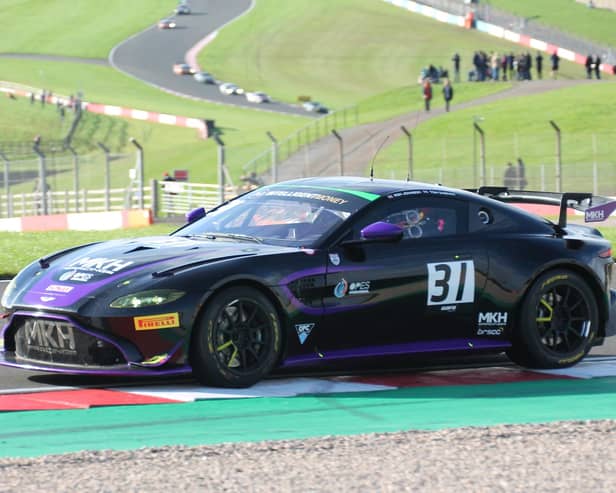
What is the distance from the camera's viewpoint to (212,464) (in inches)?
237

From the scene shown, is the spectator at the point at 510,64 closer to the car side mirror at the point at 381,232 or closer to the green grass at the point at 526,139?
the green grass at the point at 526,139

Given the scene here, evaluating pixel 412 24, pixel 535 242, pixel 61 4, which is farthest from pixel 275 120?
pixel 535 242

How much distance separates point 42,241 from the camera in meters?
23.4

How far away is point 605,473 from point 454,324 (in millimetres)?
3152

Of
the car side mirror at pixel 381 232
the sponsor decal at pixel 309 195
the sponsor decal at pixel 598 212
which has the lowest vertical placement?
the car side mirror at pixel 381 232

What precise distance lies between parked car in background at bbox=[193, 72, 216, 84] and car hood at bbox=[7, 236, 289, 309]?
8252 cm

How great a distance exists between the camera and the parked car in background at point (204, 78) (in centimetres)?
9069

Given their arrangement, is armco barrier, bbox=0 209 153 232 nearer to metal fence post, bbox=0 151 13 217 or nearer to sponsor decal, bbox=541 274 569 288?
metal fence post, bbox=0 151 13 217

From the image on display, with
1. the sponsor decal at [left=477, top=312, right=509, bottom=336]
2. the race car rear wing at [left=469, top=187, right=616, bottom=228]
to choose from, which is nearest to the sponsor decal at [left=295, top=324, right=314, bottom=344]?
the sponsor decal at [left=477, top=312, right=509, bottom=336]

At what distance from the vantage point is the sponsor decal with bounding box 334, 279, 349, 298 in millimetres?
8547

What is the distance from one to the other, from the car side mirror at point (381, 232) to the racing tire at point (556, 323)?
1130mm

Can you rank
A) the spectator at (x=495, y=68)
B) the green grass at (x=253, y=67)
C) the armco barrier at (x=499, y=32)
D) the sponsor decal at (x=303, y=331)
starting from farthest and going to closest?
the armco barrier at (x=499, y=32) < the spectator at (x=495, y=68) < the green grass at (x=253, y=67) < the sponsor decal at (x=303, y=331)

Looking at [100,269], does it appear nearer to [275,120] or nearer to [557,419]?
[557,419]

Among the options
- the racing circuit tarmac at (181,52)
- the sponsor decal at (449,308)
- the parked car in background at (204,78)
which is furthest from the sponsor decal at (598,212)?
the parked car in background at (204,78)
